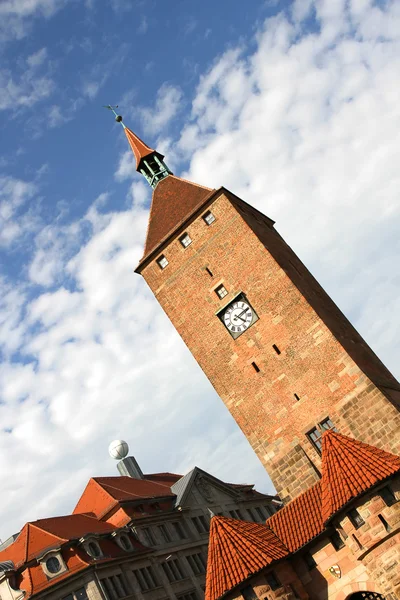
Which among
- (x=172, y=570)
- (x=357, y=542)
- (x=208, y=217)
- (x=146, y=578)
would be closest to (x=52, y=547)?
(x=146, y=578)

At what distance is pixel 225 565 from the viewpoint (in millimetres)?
24719

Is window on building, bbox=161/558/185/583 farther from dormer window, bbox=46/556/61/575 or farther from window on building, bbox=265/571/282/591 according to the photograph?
window on building, bbox=265/571/282/591

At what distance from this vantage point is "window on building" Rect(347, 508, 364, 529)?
23266 mm

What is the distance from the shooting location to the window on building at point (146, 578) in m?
36.1

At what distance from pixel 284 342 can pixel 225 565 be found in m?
9.23

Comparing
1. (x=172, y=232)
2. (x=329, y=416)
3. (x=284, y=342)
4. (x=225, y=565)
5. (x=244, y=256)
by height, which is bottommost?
(x=225, y=565)

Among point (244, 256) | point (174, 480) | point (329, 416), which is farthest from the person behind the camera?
point (174, 480)

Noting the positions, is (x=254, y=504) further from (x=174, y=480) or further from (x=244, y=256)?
(x=244, y=256)

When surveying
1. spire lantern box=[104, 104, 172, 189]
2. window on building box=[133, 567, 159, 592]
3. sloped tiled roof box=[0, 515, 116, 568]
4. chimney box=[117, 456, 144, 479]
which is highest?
spire lantern box=[104, 104, 172, 189]

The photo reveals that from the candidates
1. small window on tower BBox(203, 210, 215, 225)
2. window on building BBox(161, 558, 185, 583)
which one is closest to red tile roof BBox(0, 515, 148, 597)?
window on building BBox(161, 558, 185, 583)

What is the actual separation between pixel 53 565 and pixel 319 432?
16130mm

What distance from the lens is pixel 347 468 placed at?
940 inches

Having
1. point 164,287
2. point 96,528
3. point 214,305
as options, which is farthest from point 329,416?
point 96,528

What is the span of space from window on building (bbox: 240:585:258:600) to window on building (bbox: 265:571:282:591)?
65 centimetres
